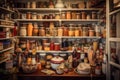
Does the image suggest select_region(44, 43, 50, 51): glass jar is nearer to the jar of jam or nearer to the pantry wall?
the pantry wall

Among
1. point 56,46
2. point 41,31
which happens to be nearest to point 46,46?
point 56,46

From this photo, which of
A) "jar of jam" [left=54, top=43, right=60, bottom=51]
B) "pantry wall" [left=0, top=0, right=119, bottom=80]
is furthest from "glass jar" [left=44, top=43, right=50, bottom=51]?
"jar of jam" [left=54, top=43, right=60, bottom=51]

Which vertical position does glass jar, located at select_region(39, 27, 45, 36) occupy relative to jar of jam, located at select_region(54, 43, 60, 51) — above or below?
above

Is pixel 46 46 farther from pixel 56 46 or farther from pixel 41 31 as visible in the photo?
pixel 41 31

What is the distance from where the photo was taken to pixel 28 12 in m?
2.72

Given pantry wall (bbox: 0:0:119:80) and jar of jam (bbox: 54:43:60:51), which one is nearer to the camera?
pantry wall (bbox: 0:0:119:80)

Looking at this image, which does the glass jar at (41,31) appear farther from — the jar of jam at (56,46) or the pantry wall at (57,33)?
the jar of jam at (56,46)

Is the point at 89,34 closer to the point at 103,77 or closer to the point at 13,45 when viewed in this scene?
the point at 103,77

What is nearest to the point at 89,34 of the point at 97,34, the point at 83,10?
the point at 97,34

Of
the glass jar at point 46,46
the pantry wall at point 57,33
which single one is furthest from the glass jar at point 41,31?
the glass jar at point 46,46

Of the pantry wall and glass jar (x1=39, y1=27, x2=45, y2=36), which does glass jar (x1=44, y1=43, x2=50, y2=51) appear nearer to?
the pantry wall

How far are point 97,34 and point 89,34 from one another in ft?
0.43

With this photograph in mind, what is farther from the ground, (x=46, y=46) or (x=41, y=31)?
(x=41, y=31)

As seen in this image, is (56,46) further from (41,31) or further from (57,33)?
(41,31)
